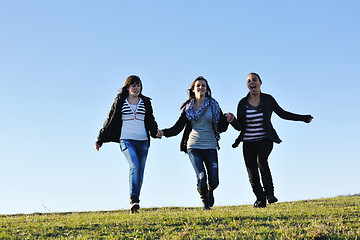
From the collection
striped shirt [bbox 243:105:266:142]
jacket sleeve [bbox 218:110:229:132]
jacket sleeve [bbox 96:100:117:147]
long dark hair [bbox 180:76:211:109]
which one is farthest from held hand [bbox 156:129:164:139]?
striped shirt [bbox 243:105:266:142]

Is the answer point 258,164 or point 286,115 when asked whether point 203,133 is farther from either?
point 286,115

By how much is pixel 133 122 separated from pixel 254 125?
2747mm

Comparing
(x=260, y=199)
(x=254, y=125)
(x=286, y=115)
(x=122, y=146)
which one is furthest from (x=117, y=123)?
(x=286, y=115)

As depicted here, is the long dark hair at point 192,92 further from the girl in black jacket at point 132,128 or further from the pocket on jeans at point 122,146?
the pocket on jeans at point 122,146

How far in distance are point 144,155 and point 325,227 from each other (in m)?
4.23

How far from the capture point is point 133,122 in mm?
10016

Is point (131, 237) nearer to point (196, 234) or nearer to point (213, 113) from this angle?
point (196, 234)

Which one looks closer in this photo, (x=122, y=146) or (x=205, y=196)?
(x=205, y=196)

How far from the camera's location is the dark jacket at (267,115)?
1020cm

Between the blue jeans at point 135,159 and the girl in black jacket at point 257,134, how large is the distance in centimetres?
207

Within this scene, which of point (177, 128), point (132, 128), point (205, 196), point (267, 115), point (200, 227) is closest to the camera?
point (200, 227)

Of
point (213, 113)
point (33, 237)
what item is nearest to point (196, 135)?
point (213, 113)

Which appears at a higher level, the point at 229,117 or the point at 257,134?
the point at 229,117

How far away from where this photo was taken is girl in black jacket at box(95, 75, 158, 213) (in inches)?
385
